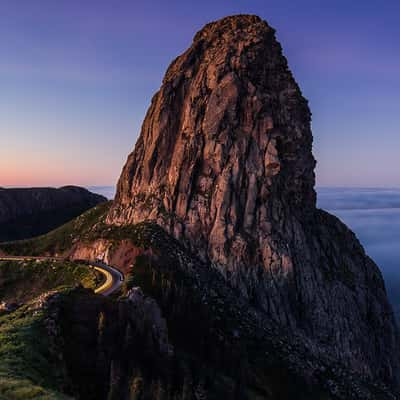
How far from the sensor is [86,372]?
27547 millimetres

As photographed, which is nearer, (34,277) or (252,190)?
(34,277)

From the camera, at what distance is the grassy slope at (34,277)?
2625 inches

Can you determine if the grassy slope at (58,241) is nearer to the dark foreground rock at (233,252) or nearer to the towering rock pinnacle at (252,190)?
the dark foreground rock at (233,252)

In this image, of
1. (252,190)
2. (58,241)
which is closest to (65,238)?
(58,241)

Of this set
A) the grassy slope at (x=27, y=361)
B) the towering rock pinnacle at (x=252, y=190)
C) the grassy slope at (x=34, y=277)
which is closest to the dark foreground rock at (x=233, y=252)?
the towering rock pinnacle at (x=252, y=190)

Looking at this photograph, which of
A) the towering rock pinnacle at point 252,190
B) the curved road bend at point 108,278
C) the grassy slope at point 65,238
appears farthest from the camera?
the grassy slope at point 65,238

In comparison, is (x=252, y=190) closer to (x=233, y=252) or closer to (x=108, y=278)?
(x=233, y=252)

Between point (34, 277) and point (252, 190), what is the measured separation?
4413cm

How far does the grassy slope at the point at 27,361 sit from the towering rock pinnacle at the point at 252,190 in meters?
47.3

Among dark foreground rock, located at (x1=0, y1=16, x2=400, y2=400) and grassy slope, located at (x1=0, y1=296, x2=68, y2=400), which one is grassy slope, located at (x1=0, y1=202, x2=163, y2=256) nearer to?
dark foreground rock, located at (x1=0, y1=16, x2=400, y2=400)

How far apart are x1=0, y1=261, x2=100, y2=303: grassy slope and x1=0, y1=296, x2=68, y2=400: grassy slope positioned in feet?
103

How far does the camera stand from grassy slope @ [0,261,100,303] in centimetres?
6666

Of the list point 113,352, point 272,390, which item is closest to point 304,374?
point 272,390

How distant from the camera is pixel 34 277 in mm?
74500
